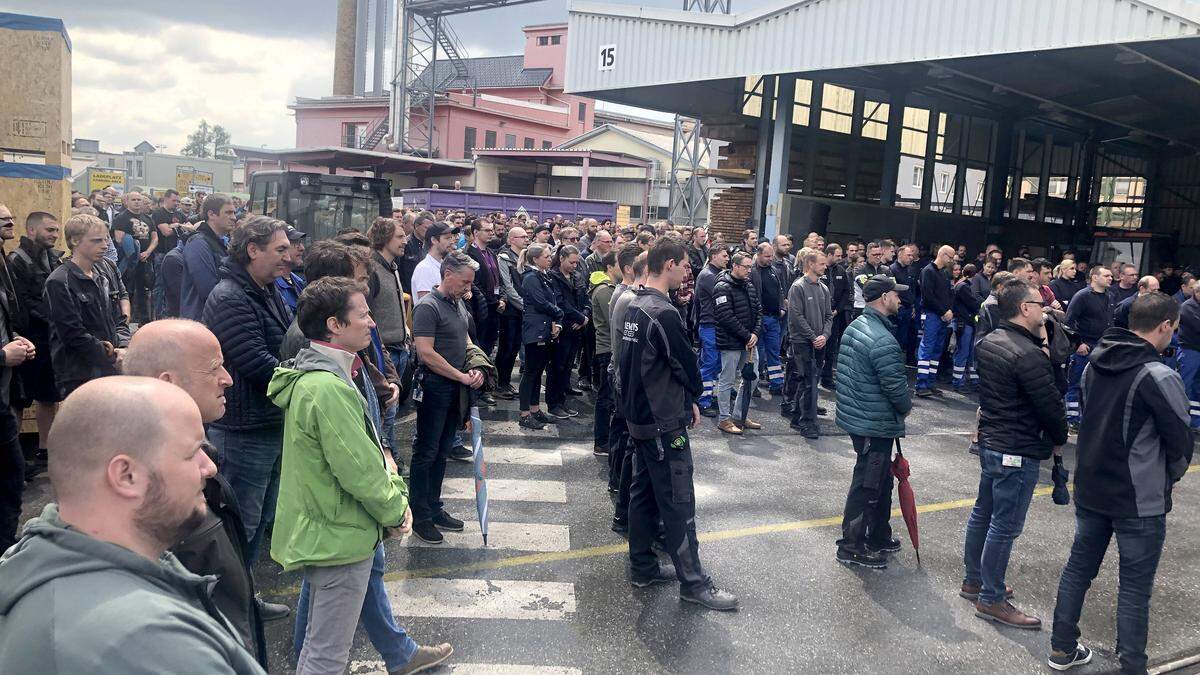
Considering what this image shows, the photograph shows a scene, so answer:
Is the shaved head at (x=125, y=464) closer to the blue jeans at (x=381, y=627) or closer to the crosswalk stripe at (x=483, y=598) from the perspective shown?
the blue jeans at (x=381, y=627)

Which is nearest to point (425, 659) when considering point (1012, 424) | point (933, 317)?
point (1012, 424)

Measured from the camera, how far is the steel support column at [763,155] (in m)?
17.6

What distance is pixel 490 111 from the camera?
168 ft

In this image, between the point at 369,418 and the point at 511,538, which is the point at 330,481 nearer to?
the point at 369,418

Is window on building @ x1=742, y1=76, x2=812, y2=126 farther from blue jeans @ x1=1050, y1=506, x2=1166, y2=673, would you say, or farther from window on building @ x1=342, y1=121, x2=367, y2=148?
window on building @ x1=342, y1=121, x2=367, y2=148

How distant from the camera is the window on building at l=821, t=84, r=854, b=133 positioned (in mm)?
21859

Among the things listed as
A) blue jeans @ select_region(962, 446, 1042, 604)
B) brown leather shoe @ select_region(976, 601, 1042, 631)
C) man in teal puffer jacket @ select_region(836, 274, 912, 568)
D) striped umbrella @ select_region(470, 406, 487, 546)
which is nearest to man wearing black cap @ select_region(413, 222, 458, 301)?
striped umbrella @ select_region(470, 406, 487, 546)

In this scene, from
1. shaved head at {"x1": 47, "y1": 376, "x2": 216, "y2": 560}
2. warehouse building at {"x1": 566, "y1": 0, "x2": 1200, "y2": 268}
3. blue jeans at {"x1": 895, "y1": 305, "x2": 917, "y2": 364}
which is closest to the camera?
shaved head at {"x1": 47, "y1": 376, "x2": 216, "y2": 560}

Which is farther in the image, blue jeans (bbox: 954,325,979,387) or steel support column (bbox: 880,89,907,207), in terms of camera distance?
steel support column (bbox: 880,89,907,207)

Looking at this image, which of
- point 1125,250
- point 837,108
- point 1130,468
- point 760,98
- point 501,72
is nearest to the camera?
point 1130,468

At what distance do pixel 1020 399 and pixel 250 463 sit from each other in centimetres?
445

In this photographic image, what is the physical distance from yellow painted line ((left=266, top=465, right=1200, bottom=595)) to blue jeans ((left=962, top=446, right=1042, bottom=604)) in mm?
1630

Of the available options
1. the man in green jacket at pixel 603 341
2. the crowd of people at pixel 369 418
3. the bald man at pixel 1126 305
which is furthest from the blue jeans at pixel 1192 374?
the man in green jacket at pixel 603 341

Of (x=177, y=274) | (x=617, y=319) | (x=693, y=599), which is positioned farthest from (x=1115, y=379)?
(x=177, y=274)
